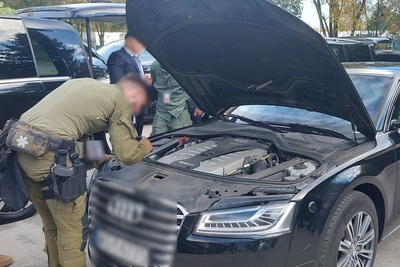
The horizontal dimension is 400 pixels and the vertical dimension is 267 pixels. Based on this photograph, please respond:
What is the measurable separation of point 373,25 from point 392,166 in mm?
21991

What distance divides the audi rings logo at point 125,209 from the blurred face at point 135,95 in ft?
4.98

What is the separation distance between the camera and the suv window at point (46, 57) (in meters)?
4.20

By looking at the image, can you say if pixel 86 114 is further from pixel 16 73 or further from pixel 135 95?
pixel 16 73

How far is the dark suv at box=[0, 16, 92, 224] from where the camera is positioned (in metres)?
3.95

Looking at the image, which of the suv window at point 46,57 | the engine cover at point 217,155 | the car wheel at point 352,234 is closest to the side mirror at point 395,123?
the car wheel at point 352,234

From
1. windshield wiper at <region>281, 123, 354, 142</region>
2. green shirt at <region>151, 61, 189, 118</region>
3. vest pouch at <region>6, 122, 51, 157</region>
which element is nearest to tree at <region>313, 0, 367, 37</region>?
green shirt at <region>151, 61, 189, 118</region>

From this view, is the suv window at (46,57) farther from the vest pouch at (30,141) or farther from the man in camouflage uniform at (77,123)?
the vest pouch at (30,141)

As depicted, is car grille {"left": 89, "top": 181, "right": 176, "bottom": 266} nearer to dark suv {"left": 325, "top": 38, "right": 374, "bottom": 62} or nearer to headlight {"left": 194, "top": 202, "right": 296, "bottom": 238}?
headlight {"left": 194, "top": 202, "right": 296, "bottom": 238}

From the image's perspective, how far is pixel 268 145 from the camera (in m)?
3.27

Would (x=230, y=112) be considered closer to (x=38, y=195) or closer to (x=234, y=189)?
(x=234, y=189)

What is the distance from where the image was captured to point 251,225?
89.1 inches

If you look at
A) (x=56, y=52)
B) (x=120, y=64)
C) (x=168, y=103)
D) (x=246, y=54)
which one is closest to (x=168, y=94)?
(x=168, y=103)

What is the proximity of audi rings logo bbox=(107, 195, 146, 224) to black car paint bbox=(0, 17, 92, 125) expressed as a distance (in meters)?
3.60

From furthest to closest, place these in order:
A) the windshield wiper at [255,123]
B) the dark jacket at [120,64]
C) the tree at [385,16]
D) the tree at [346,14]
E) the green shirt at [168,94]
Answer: the tree at [385,16]
the tree at [346,14]
the green shirt at [168,94]
the dark jacket at [120,64]
the windshield wiper at [255,123]
